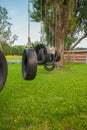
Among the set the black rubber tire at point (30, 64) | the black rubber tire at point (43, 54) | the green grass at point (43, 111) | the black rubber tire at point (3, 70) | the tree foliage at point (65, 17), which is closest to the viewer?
the black rubber tire at point (3, 70)

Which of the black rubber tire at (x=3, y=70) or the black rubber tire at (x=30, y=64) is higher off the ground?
the black rubber tire at (x=3, y=70)

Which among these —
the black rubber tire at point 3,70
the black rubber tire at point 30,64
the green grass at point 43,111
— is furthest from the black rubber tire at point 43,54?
the black rubber tire at point 3,70

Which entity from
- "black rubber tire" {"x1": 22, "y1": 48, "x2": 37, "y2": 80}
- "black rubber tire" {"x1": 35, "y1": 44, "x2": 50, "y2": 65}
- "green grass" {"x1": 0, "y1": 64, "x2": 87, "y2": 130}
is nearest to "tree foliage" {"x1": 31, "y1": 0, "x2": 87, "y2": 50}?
"green grass" {"x1": 0, "y1": 64, "x2": 87, "y2": 130}

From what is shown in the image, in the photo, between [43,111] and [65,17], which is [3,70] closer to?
[43,111]

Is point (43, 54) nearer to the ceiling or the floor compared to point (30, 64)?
nearer to the floor

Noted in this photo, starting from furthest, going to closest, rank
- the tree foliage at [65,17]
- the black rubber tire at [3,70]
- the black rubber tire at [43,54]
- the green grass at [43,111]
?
the tree foliage at [65,17] < the black rubber tire at [43,54] < the green grass at [43,111] < the black rubber tire at [3,70]

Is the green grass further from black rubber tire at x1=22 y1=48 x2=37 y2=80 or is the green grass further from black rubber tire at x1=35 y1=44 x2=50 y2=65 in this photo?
black rubber tire at x1=22 y1=48 x2=37 y2=80

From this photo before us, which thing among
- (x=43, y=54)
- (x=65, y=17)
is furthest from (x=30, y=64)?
(x=65, y=17)

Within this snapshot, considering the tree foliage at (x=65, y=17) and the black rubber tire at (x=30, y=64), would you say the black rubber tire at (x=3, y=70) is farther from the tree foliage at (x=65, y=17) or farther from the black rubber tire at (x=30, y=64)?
the tree foliage at (x=65, y=17)

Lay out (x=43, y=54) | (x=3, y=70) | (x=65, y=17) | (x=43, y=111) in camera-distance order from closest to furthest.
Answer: (x=3, y=70), (x=43, y=111), (x=43, y=54), (x=65, y=17)

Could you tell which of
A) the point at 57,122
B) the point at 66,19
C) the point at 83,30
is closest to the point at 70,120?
the point at 57,122

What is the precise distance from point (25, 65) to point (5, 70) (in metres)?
1.16

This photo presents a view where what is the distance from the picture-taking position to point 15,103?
26.9 feet

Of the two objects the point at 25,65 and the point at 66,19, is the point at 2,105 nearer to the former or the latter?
the point at 25,65
